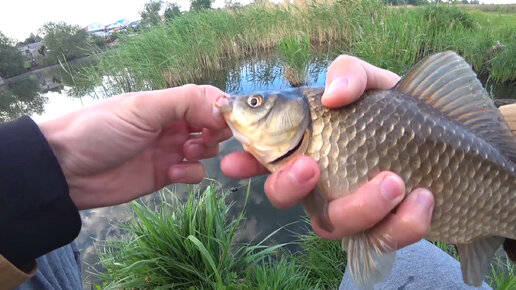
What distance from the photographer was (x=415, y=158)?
1177 mm

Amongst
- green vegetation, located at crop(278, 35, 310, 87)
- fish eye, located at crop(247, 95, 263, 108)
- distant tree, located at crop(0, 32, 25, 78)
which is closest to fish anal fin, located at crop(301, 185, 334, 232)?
fish eye, located at crop(247, 95, 263, 108)

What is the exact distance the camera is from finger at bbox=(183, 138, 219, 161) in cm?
168

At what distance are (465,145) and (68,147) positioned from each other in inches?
61.8

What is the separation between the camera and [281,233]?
167 inches

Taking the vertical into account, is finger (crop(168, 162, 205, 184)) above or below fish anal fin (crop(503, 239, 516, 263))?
above

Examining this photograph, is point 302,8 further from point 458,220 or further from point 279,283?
point 458,220

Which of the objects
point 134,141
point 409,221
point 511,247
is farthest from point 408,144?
point 134,141

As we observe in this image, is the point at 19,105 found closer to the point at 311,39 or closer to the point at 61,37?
the point at 311,39

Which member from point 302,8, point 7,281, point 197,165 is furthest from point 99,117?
point 302,8

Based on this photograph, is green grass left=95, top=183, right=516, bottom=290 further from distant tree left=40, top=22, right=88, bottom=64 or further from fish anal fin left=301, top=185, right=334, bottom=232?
distant tree left=40, top=22, right=88, bottom=64

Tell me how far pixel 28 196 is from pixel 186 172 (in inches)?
27.7

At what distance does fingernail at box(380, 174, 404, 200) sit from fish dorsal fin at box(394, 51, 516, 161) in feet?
1.18

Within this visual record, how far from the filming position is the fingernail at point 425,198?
117 cm

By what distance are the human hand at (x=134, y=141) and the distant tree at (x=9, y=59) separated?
30.6 m
